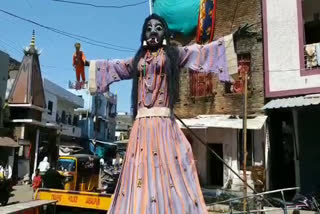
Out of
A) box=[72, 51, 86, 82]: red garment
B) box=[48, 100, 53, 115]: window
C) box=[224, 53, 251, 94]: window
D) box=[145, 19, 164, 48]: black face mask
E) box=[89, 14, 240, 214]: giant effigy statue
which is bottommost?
box=[89, 14, 240, 214]: giant effigy statue

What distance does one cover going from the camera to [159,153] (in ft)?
13.0

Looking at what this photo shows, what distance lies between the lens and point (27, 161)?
2295 cm

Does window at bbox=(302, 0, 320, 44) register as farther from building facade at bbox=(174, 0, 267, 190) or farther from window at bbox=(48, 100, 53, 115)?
window at bbox=(48, 100, 53, 115)

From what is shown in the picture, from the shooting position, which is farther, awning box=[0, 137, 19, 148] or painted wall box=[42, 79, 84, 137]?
painted wall box=[42, 79, 84, 137]

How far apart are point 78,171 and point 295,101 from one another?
8249 mm

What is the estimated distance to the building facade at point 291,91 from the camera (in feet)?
34.0

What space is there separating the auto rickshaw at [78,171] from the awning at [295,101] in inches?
295

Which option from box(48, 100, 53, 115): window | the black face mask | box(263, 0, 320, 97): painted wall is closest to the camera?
the black face mask

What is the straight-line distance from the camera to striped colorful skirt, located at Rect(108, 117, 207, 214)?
3.69m

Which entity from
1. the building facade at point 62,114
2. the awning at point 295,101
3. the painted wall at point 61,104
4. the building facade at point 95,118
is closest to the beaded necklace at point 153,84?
the awning at point 295,101

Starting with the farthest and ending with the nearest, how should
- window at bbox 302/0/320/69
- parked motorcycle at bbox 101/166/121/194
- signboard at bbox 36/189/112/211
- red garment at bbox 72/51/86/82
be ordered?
parked motorcycle at bbox 101/166/121/194 < window at bbox 302/0/320/69 < signboard at bbox 36/189/112/211 < red garment at bbox 72/51/86/82

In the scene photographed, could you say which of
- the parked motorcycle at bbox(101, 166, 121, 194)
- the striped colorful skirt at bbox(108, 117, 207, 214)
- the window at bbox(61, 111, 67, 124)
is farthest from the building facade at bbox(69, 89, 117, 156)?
the striped colorful skirt at bbox(108, 117, 207, 214)

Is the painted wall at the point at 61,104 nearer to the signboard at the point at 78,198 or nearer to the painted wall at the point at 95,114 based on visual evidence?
the painted wall at the point at 95,114

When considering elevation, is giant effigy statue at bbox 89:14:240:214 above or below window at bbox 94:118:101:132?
below
